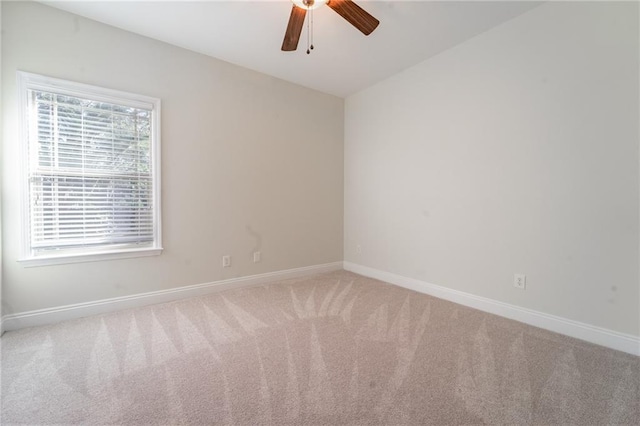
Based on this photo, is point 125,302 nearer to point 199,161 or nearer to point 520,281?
point 199,161

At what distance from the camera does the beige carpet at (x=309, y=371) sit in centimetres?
141

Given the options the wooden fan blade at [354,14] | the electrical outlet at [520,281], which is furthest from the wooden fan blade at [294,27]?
the electrical outlet at [520,281]

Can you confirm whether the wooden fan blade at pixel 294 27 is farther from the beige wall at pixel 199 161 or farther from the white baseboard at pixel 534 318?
the white baseboard at pixel 534 318

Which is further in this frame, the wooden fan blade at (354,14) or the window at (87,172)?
the window at (87,172)

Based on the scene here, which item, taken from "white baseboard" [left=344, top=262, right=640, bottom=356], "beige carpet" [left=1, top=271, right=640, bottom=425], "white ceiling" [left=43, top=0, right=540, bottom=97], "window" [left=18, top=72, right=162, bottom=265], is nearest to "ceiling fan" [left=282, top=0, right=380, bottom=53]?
"white ceiling" [left=43, top=0, right=540, bottom=97]

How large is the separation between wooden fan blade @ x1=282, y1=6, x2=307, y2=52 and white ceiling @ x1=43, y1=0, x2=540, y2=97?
1.22ft

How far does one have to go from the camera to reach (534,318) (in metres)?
2.39

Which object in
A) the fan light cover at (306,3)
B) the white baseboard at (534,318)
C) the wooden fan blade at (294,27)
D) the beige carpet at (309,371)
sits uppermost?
the fan light cover at (306,3)

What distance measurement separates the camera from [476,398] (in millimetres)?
1508

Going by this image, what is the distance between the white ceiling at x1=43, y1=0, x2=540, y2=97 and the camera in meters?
2.31

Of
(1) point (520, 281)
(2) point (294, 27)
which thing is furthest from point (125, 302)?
(1) point (520, 281)

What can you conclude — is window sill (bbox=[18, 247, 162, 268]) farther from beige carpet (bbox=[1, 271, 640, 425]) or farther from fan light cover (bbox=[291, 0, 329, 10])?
fan light cover (bbox=[291, 0, 329, 10])

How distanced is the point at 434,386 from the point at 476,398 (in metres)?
0.21

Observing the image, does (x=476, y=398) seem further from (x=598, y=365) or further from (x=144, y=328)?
(x=144, y=328)
